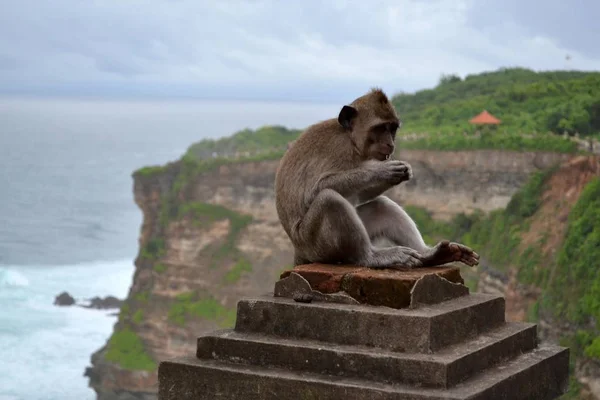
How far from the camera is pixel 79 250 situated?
109812mm

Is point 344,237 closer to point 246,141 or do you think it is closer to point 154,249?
point 154,249

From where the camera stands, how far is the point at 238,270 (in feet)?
220

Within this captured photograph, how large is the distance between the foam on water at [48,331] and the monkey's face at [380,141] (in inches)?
2481

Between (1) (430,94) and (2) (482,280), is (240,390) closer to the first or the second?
(2) (482,280)

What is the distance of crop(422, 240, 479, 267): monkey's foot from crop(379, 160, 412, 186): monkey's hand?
20.6 inches

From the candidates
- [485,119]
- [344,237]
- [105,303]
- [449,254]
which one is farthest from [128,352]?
[449,254]

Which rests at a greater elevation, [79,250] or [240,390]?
[240,390]

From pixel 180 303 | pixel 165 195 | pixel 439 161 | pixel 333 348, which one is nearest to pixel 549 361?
pixel 333 348

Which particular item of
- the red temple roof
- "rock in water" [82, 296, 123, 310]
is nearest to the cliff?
the red temple roof

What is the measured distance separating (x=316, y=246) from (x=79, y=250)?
10481 centimetres

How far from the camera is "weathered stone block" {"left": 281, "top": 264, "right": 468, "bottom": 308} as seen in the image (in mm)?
6879

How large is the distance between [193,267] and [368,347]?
6240 cm

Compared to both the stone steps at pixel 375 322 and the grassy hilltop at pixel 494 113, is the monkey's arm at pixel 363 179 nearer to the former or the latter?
the stone steps at pixel 375 322

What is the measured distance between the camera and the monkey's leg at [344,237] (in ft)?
24.4
